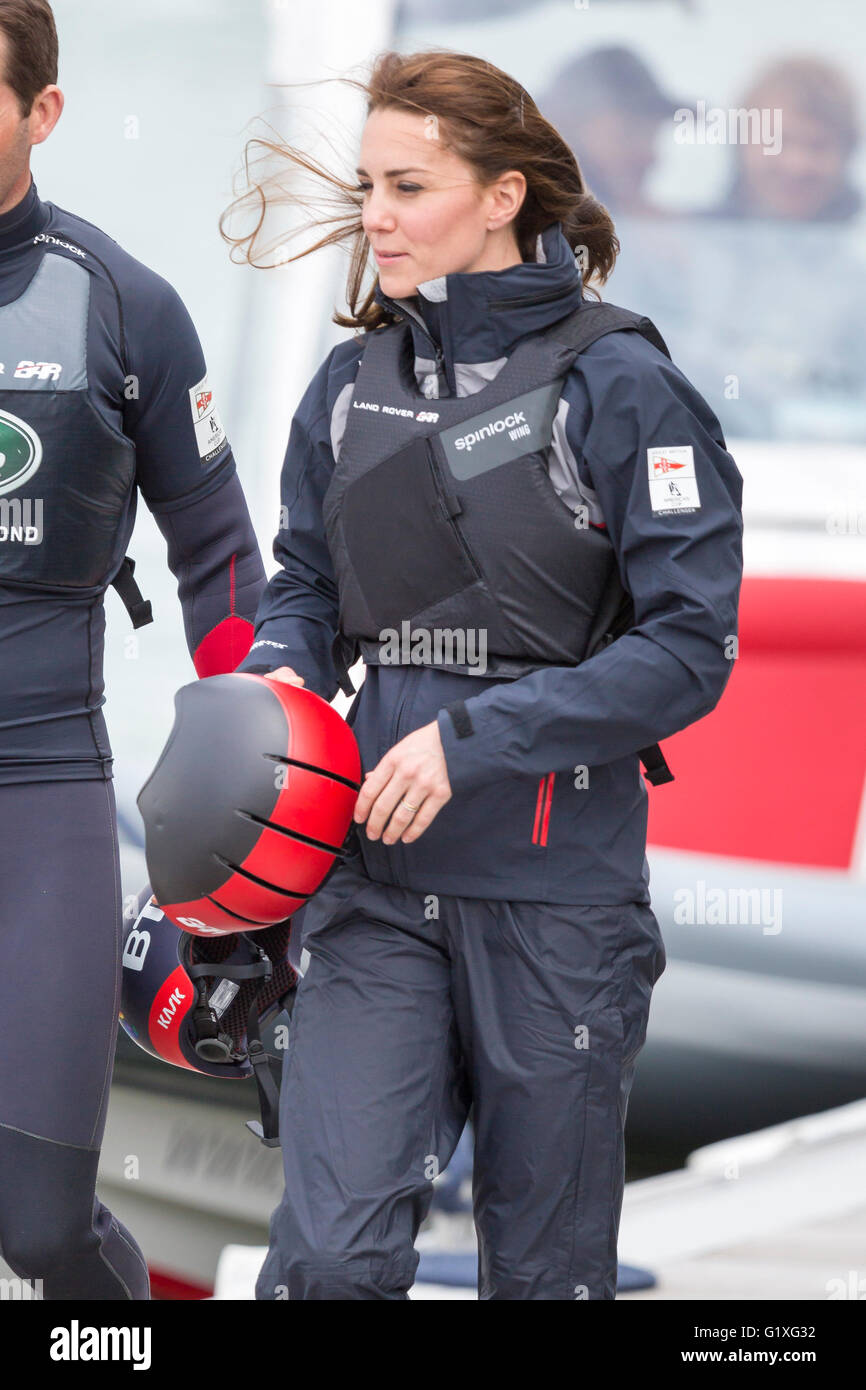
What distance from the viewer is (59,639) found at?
198 cm

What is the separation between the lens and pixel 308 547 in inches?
78.5

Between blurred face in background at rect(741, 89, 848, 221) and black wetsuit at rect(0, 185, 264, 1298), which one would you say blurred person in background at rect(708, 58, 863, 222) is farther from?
black wetsuit at rect(0, 185, 264, 1298)

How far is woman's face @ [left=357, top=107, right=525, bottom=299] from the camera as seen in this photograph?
180cm

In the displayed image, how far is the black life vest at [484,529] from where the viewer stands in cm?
176

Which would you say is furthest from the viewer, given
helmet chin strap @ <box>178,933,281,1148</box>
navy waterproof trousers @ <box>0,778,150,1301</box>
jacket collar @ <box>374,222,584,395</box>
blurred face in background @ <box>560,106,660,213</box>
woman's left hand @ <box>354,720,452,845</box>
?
blurred face in background @ <box>560,106,660,213</box>

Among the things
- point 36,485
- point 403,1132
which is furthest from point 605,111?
point 403,1132

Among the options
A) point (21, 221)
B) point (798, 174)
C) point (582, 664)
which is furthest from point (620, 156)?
point (582, 664)

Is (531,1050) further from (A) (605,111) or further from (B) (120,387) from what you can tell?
(A) (605,111)

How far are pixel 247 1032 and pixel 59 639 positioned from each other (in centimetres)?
57

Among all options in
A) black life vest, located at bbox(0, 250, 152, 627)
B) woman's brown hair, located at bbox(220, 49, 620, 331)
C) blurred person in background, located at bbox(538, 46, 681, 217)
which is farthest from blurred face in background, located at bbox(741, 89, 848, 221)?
black life vest, located at bbox(0, 250, 152, 627)

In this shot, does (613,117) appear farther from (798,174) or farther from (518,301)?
(518,301)

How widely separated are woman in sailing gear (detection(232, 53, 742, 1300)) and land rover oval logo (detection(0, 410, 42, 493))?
36 centimetres

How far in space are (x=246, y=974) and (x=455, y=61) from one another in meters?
1.10

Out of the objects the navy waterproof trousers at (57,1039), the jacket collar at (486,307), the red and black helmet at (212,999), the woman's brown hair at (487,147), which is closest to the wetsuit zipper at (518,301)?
the jacket collar at (486,307)
